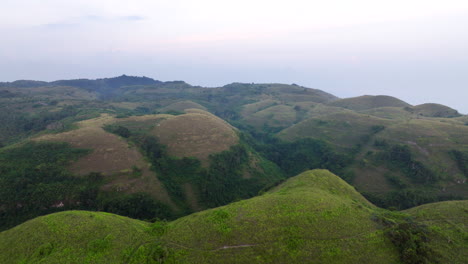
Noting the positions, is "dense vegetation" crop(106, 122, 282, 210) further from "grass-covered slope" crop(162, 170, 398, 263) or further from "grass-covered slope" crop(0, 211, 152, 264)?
"grass-covered slope" crop(162, 170, 398, 263)

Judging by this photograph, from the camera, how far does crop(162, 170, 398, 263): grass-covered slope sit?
85.2 feet

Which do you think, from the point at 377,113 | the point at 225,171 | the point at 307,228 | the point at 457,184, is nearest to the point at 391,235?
the point at 307,228

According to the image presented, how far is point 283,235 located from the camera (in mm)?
28281

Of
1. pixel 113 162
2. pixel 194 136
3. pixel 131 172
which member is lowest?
pixel 131 172

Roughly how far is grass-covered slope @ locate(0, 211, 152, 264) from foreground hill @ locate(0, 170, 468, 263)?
121 millimetres

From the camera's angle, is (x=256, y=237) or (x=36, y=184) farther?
(x=36, y=184)

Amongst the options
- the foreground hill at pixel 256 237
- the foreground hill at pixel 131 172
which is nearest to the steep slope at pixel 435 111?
the foreground hill at pixel 131 172

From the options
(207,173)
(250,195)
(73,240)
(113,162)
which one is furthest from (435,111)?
(73,240)

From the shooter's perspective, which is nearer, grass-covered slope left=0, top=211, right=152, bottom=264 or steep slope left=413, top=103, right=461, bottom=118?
grass-covered slope left=0, top=211, right=152, bottom=264

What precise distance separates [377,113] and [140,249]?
17889cm

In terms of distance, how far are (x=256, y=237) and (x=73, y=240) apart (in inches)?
1010

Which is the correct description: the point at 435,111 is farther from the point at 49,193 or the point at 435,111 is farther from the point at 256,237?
the point at 49,193

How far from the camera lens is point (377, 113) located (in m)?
157

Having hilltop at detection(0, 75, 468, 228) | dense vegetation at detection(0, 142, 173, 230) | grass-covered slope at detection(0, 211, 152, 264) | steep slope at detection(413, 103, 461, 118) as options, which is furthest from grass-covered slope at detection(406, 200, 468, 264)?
steep slope at detection(413, 103, 461, 118)
